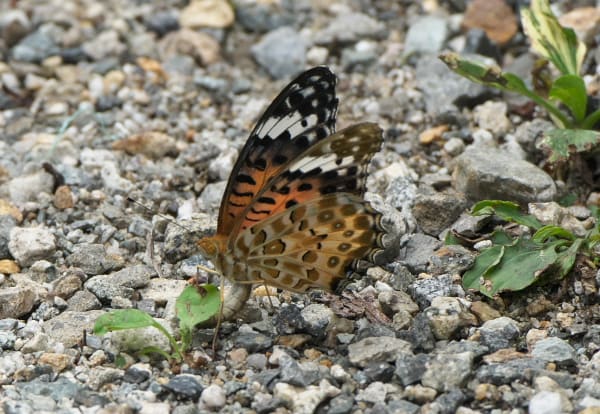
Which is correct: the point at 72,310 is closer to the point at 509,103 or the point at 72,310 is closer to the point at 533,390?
the point at 533,390

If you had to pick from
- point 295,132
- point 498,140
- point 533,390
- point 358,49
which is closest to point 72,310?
point 295,132

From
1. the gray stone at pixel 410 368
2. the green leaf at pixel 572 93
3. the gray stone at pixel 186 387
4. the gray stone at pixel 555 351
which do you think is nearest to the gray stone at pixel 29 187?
the gray stone at pixel 186 387

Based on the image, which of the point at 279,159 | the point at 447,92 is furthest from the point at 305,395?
the point at 447,92

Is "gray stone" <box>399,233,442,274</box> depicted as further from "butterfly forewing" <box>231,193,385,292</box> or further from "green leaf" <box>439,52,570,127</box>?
"green leaf" <box>439,52,570,127</box>

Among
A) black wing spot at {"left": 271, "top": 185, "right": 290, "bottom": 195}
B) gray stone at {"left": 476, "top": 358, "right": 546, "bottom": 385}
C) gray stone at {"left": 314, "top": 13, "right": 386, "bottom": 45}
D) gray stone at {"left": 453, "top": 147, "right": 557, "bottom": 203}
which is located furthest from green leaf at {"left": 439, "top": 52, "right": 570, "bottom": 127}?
gray stone at {"left": 476, "top": 358, "right": 546, "bottom": 385}

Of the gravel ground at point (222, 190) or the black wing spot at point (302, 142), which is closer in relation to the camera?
the gravel ground at point (222, 190)

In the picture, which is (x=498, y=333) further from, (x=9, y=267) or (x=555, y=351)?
(x=9, y=267)

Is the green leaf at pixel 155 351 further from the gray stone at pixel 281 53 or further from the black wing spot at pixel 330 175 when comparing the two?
the gray stone at pixel 281 53
